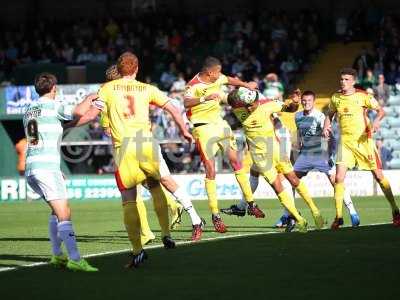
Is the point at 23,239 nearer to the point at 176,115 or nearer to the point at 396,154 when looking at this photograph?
the point at 176,115

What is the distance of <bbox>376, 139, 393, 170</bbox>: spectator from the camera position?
2728 centimetres

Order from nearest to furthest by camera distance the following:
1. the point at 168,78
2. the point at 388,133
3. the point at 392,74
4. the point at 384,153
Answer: the point at 384,153, the point at 388,133, the point at 392,74, the point at 168,78

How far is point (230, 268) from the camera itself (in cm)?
1080

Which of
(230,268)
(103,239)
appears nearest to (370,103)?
(103,239)

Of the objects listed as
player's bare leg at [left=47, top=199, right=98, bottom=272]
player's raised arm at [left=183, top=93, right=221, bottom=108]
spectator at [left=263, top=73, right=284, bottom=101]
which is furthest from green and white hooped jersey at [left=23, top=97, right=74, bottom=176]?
spectator at [left=263, top=73, right=284, bottom=101]

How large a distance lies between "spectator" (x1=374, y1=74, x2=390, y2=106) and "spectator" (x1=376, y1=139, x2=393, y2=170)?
4.69ft

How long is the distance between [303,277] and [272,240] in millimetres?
3766

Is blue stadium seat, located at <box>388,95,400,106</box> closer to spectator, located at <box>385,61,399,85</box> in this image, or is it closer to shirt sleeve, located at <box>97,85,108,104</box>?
spectator, located at <box>385,61,399,85</box>

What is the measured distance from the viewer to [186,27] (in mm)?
34719

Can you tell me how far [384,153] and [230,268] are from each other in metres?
17.3

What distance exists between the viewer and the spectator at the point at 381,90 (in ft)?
93.9

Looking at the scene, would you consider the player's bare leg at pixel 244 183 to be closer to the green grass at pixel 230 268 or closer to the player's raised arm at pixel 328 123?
the green grass at pixel 230 268

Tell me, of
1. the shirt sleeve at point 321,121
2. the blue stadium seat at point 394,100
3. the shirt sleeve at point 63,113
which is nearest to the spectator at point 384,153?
the blue stadium seat at point 394,100

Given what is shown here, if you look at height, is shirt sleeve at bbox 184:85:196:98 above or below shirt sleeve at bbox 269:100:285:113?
above
